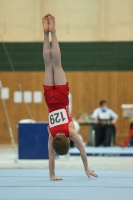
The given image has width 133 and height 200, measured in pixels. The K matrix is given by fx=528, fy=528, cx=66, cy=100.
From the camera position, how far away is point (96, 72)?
17.4 meters

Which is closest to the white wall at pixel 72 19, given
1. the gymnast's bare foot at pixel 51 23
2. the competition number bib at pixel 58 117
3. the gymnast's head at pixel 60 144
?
the gymnast's bare foot at pixel 51 23

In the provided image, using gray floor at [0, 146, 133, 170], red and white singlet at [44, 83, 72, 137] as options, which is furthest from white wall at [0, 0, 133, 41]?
red and white singlet at [44, 83, 72, 137]

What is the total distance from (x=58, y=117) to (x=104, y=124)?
8828 mm

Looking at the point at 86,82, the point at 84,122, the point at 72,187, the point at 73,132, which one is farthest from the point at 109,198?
the point at 86,82

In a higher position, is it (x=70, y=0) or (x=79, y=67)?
(x=70, y=0)

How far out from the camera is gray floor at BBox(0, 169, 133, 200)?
5449 mm

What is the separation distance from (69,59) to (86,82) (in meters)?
0.95

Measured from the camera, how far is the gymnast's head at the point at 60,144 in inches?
247

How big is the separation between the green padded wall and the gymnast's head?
36.5ft

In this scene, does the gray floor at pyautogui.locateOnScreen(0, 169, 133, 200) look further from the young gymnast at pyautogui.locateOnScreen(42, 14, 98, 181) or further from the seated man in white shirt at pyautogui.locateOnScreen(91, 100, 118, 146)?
the seated man in white shirt at pyautogui.locateOnScreen(91, 100, 118, 146)

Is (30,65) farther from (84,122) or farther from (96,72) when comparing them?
(84,122)

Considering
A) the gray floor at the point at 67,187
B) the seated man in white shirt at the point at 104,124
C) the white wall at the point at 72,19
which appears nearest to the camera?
the gray floor at the point at 67,187

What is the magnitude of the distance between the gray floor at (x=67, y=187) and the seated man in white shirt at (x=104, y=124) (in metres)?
7.79

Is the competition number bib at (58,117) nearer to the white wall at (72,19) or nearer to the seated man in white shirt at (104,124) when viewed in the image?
the seated man in white shirt at (104,124)
